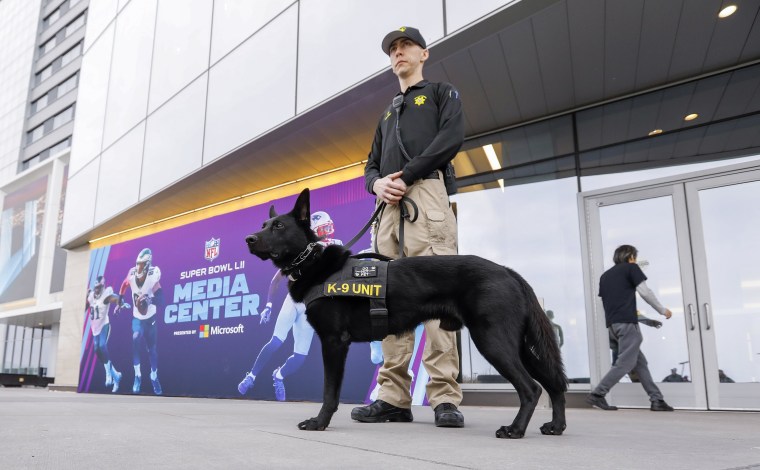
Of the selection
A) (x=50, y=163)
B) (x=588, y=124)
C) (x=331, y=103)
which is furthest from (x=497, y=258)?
(x=50, y=163)

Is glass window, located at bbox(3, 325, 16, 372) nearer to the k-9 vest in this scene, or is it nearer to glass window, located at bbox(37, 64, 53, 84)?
glass window, located at bbox(37, 64, 53, 84)

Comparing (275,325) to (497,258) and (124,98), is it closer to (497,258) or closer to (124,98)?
(497,258)

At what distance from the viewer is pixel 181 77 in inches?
323

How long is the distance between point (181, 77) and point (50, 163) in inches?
588

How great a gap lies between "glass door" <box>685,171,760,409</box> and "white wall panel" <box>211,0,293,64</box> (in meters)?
5.20

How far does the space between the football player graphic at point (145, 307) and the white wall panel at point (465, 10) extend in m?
6.55

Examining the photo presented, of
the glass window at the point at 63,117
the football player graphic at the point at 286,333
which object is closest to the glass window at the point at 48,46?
the glass window at the point at 63,117

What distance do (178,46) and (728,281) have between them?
8290 mm

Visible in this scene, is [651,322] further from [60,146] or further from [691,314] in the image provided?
[60,146]

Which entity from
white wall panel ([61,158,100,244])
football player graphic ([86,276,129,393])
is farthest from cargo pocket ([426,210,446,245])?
white wall panel ([61,158,100,244])

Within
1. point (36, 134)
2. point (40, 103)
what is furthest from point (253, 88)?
point (40, 103)

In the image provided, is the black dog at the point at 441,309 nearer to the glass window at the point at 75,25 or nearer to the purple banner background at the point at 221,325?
the purple banner background at the point at 221,325

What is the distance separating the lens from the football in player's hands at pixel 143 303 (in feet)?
28.7

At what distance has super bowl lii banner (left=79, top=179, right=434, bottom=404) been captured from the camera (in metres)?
6.11
